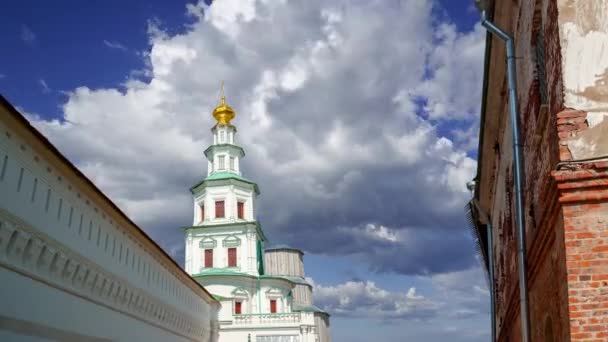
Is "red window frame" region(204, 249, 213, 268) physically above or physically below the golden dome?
below

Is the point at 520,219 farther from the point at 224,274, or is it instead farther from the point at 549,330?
the point at 224,274

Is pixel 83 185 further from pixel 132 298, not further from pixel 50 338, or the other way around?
pixel 132 298

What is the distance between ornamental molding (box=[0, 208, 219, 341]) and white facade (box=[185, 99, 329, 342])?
16519mm

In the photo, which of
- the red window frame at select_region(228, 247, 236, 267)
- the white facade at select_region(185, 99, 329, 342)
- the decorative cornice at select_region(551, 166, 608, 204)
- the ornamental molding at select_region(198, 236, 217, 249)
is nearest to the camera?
the decorative cornice at select_region(551, 166, 608, 204)

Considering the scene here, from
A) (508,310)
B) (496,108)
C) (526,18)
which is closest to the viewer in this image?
(526,18)

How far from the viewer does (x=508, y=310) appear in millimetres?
15195

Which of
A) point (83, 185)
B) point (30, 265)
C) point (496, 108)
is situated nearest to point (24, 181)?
point (30, 265)

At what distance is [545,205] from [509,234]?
6918 millimetres

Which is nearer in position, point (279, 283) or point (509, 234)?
point (509, 234)

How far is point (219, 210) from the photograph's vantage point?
52.1 metres

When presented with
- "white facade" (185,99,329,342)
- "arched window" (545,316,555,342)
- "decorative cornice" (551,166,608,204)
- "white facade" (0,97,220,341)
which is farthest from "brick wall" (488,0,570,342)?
"white facade" (185,99,329,342)

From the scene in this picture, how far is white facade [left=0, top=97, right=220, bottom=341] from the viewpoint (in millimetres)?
15492

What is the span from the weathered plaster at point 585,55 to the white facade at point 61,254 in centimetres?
1131

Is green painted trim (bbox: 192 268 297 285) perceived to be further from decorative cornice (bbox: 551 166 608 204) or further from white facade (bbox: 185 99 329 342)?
decorative cornice (bbox: 551 166 608 204)
